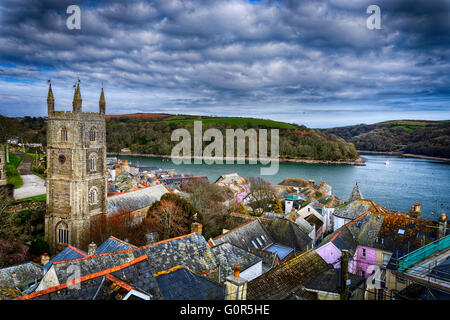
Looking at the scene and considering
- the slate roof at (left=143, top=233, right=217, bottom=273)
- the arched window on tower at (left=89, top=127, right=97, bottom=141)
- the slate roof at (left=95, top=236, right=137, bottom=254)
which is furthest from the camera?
the arched window on tower at (left=89, top=127, right=97, bottom=141)

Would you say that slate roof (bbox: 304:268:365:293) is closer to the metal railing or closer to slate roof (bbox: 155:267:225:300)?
the metal railing

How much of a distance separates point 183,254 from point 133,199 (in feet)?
58.9

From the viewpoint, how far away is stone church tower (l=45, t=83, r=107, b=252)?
22.3 m

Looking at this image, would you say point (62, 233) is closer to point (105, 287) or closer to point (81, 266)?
point (81, 266)

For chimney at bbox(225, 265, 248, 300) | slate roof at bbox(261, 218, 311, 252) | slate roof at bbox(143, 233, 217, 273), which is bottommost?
slate roof at bbox(261, 218, 311, 252)

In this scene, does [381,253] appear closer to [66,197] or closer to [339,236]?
[339,236]

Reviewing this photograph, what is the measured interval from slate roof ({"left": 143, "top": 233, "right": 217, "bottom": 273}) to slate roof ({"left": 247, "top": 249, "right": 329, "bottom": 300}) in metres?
2.09

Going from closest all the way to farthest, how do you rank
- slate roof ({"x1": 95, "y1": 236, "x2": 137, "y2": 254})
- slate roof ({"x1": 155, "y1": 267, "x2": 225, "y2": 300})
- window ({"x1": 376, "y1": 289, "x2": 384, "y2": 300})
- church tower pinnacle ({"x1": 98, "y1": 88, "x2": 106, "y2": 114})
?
window ({"x1": 376, "y1": 289, "x2": 384, "y2": 300}), slate roof ({"x1": 155, "y1": 267, "x2": 225, "y2": 300}), slate roof ({"x1": 95, "y1": 236, "x2": 137, "y2": 254}), church tower pinnacle ({"x1": 98, "y1": 88, "x2": 106, "y2": 114})

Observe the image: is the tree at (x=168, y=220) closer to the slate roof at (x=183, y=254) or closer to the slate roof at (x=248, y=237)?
the slate roof at (x=248, y=237)

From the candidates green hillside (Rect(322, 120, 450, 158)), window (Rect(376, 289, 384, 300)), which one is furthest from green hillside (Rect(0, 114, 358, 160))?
window (Rect(376, 289, 384, 300))

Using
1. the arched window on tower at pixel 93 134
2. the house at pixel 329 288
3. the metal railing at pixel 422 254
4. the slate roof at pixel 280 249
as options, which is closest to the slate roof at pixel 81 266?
the house at pixel 329 288

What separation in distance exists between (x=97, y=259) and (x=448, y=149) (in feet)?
409
